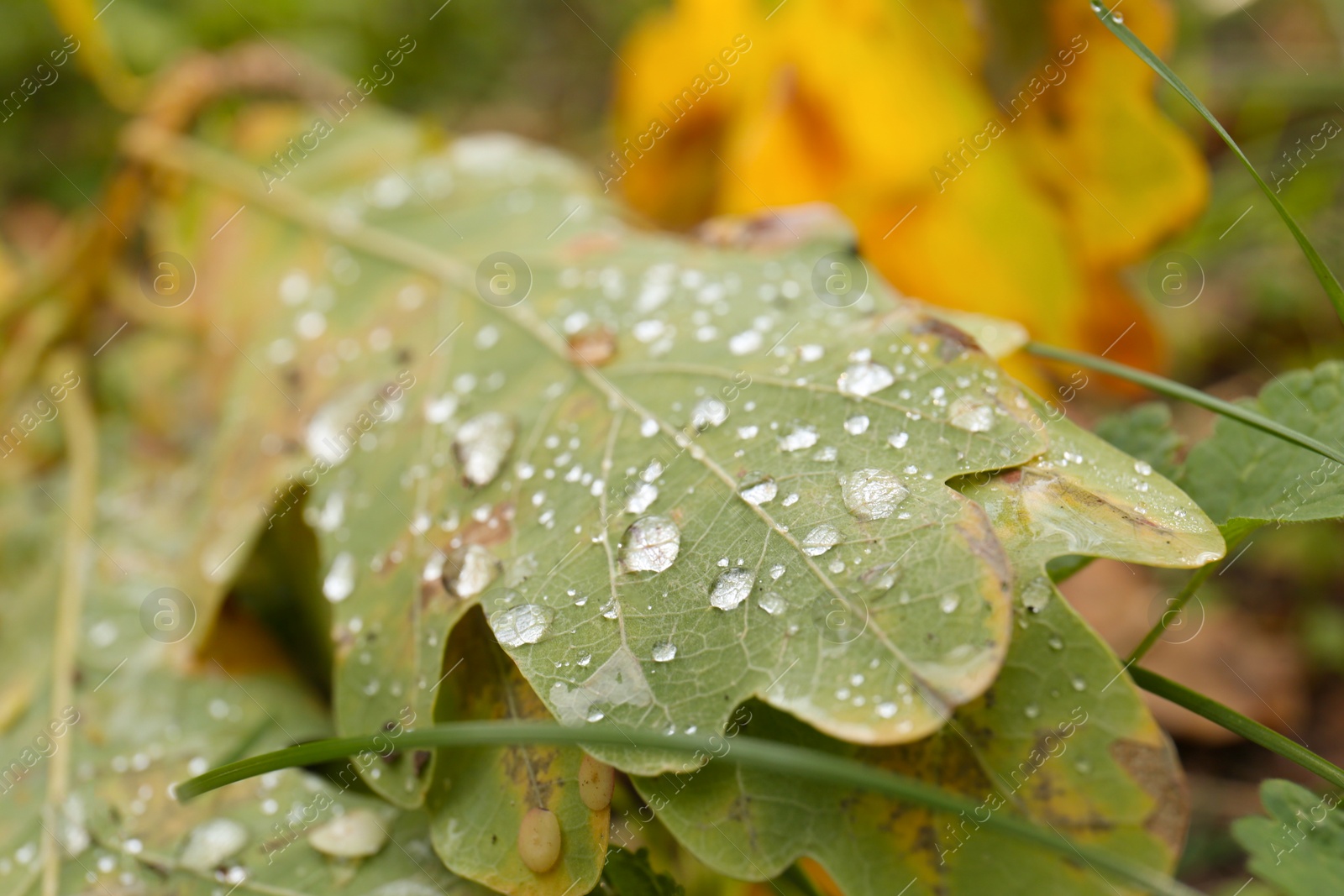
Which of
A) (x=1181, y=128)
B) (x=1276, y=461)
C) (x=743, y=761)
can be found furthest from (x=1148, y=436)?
(x=1181, y=128)

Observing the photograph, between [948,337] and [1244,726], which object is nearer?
[1244,726]

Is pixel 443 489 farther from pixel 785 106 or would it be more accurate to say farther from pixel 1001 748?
pixel 785 106

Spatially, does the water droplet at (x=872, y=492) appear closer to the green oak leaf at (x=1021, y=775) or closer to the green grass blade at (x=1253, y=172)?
the green oak leaf at (x=1021, y=775)

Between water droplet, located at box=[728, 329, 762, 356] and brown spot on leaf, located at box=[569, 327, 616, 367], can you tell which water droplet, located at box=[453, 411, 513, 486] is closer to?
brown spot on leaf, located at box=[569, 327, 616, 367]

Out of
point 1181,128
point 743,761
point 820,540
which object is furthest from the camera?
point 1181,128

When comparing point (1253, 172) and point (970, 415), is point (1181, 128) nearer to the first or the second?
point (1253, 172)

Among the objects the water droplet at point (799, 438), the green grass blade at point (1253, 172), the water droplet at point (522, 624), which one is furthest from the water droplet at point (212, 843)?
the green grass blade at point (1253, 172)

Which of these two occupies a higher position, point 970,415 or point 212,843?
point 970,415
